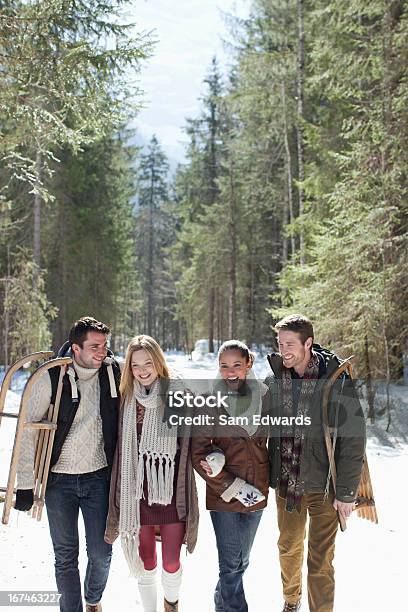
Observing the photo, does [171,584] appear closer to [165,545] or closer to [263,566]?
[165,545]

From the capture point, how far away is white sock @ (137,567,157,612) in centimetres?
354

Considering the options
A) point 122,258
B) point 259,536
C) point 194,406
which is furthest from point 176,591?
point 122,258

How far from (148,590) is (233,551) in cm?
64

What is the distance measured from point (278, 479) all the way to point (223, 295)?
26.8m

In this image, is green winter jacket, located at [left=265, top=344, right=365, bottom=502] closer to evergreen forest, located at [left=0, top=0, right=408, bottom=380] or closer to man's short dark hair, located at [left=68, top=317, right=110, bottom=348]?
man's short dark hair, located at [left=68, top=317, right=110, bottom=348]

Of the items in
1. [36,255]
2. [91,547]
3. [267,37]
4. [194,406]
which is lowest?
[91,547]

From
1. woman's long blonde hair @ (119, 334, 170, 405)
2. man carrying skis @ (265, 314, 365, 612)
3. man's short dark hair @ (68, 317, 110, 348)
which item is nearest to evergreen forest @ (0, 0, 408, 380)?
man's short dark hair @ (68, 317, 110, 348)

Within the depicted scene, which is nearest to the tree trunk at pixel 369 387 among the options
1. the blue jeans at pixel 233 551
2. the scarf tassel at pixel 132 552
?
the blue jeans at pixel 233 551

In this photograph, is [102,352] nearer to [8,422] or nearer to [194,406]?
[194,406]

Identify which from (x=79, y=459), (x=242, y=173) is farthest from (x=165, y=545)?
(x=242, y=173)

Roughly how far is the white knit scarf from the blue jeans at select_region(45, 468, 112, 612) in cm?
20

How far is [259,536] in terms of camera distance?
5.56 meters

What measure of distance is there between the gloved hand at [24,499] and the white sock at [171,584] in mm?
945

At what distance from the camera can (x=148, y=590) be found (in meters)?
3.55
